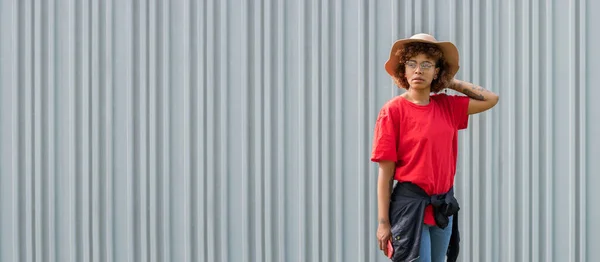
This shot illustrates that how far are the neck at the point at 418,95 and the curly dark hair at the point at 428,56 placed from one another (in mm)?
108

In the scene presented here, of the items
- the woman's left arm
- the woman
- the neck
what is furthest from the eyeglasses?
the woman's left arm

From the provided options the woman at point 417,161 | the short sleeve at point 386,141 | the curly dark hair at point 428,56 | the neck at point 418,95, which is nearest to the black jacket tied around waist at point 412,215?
the woman at point 417,161

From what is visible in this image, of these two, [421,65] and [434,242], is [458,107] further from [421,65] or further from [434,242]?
[434,242]

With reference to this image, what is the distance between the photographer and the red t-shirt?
11.3 ft

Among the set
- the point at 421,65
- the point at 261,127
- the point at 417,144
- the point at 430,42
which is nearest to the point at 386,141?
the point at 417,144

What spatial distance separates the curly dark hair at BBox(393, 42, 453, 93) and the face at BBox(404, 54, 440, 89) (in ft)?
0.07

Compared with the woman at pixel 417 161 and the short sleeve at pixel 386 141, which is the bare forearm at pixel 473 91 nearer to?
the woman at pixel 417 161

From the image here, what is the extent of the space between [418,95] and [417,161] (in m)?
0.30

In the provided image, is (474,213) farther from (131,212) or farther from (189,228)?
(131,212)

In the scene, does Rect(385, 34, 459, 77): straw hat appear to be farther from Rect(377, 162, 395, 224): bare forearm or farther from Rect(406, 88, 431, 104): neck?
Rect(377, 162, 395, 224): bare forearm

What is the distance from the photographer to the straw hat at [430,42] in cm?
349

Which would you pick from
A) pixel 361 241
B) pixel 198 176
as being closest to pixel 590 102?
pixel 361 241

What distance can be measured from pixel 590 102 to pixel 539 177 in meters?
0.51

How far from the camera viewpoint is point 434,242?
Result: 3580 millimetres
